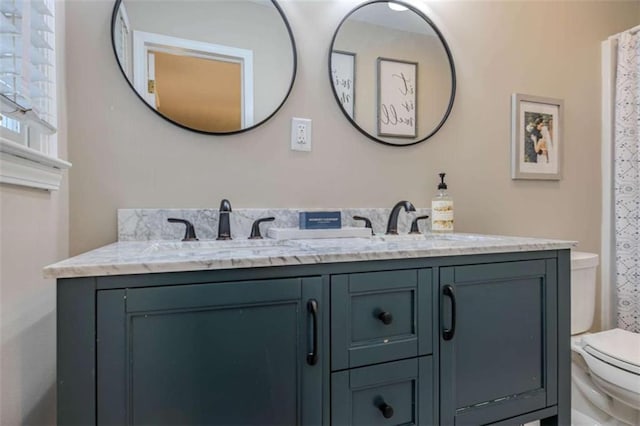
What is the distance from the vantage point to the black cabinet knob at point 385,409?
3.02 feet

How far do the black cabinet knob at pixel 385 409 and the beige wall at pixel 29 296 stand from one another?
816 millimetres

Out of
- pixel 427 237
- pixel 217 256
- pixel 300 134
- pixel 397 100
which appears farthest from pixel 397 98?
pixel 217 256

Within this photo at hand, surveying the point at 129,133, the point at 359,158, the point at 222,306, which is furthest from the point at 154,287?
the point at 359,158

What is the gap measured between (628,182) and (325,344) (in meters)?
1.98

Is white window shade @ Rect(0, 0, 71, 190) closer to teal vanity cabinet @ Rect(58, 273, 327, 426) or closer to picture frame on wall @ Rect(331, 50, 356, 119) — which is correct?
teal vanity cabinet @ Rect(58, 273, 327, 426)

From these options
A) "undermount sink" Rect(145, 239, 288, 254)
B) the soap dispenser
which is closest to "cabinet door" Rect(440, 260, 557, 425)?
the soap dispenser

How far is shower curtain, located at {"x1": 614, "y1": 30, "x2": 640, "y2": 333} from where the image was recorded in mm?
1905

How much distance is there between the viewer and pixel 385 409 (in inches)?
36.5

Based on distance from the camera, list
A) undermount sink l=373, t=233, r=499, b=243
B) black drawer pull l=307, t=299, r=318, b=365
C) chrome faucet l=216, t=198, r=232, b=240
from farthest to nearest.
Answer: undermount sink l=373, t=233, r=499, b=243 < chrome faucet l=216, t=198, r=232, b=240 < black drawer pull l=307, t=299, r=318, b=365

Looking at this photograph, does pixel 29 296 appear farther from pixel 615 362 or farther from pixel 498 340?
pixel 615 362

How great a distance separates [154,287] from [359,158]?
102 cm

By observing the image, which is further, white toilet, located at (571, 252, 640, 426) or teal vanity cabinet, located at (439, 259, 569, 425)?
white toilet, located at (571, 252, 640, 426)

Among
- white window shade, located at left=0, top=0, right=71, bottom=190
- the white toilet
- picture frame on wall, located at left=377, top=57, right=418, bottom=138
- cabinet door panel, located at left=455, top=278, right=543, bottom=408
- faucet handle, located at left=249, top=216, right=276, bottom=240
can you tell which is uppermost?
picture frame on wall, located at left=377, top=57, right=418, bottom=138

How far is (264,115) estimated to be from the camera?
141 cm
